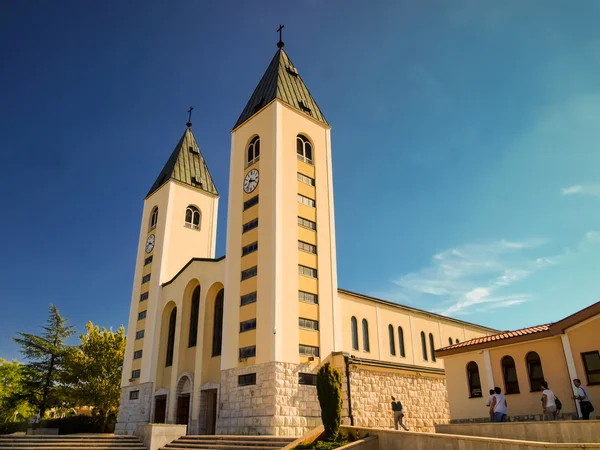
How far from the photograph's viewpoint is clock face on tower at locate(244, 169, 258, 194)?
28.3m

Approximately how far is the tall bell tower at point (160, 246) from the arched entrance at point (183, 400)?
2.75 m

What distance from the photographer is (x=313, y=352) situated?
2428 cm

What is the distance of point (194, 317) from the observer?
31422 mm

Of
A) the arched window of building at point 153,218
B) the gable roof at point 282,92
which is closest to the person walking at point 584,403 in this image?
the gable roof at point 282,92

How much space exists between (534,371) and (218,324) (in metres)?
18.1

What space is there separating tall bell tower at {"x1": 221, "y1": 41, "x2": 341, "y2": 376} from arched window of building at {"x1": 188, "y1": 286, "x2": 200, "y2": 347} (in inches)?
210

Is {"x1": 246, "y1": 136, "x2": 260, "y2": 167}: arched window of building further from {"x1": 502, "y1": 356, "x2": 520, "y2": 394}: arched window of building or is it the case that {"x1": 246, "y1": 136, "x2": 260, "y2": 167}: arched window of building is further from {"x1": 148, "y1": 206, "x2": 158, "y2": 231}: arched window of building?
{"x1": 502, "y1": 356, "x2": 520, "y2": 394}: arched window of building

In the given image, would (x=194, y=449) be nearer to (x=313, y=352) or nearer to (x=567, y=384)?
(x=313, y=352)

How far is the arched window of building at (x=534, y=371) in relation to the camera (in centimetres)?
1673

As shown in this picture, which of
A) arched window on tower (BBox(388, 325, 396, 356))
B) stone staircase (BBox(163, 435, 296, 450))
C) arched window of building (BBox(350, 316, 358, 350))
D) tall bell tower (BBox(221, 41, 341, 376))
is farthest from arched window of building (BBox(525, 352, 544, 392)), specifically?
arched window on tower (BBox(388, 325, 396, 356))

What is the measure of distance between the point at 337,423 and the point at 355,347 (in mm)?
12980

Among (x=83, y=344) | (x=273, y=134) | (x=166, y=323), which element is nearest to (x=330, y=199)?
(x=273, y=134)

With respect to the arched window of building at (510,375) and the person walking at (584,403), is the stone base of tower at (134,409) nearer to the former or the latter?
the arched window of building at (510,375)

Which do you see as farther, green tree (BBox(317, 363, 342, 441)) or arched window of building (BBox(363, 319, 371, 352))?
arched window of building (BBox(363, 319, 371, 352))
